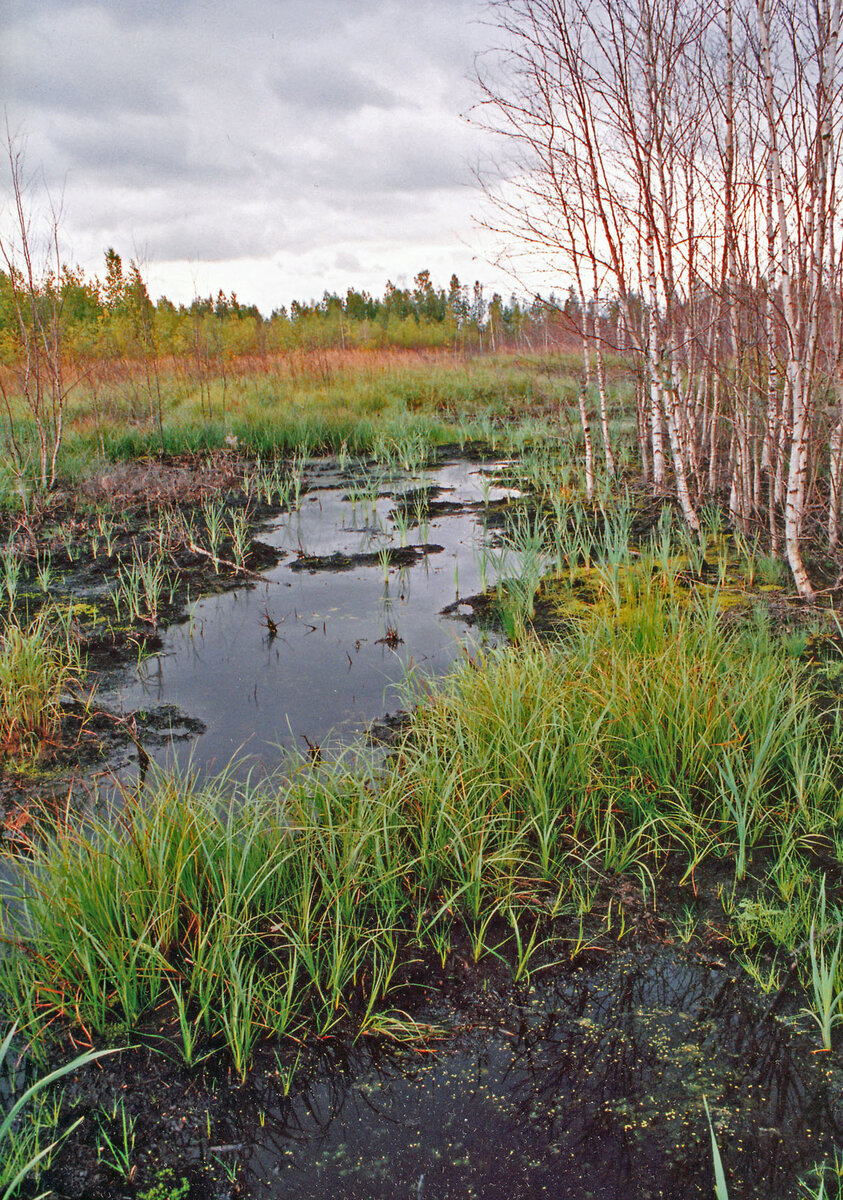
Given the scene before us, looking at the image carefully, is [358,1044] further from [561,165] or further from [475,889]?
[561,165]

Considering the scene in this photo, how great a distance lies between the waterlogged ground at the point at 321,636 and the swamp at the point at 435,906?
3 centimetres

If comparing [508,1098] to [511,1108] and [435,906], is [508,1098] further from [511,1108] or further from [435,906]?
[435,906]

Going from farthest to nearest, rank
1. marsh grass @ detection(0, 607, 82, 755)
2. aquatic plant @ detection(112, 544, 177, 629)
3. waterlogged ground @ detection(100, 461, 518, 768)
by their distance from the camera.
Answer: aquatic plant @ detection(112, 544, 177, 629) < waterlogged ground @ detection(100, 461, 518, 768) < marsh grass @ detection(0, 607, 82, 755)

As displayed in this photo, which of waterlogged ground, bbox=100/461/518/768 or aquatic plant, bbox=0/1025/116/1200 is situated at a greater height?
waterlogged ground, bbox=100/461/518/768

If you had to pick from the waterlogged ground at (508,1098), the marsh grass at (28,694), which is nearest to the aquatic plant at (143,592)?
the marsh grass at (28,694)

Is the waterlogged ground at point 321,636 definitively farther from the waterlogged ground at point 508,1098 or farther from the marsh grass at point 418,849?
the waterlogged ground at point 508,1098

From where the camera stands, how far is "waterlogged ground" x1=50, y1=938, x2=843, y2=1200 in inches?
58.8

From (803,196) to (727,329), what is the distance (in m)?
2.66

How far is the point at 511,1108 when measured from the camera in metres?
1.64

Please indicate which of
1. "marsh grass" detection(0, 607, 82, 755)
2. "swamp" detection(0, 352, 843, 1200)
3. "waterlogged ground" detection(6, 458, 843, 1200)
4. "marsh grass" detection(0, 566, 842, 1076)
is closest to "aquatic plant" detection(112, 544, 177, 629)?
"swamp" detection(0, 352, 843, 1200)

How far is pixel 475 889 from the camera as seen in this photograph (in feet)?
7.09

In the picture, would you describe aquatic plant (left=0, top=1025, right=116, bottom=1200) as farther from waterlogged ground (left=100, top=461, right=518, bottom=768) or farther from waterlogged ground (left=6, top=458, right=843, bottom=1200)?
waterlogged ground (left=100, top=461, right=518, bottom=768)

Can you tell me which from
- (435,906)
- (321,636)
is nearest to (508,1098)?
(435,906)

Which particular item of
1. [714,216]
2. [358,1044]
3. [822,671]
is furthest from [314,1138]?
[714,216]
